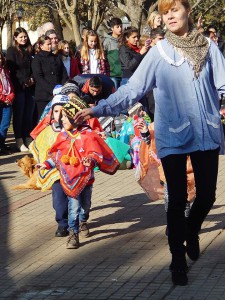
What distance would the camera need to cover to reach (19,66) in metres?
13.5

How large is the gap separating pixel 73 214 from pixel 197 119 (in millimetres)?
1960

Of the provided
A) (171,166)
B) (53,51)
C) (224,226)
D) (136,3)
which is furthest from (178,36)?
(136,3)

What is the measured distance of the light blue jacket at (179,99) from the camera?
19.2ft

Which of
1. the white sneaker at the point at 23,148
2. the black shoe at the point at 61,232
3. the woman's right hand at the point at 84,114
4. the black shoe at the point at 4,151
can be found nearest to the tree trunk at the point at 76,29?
the white sneaker at the point at 23,148

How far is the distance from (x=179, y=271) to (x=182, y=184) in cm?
60

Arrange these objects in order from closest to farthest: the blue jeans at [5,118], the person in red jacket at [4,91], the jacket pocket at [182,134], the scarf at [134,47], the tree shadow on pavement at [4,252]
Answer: the jacket pocket at [182,134] < the tree shadow on pavement at [4,252] < the person in red jacket at [4,91] < the blue jeans at [5,118] < the scarf at [134,47]

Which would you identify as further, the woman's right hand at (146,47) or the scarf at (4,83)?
the woman's right hand at (146,47)

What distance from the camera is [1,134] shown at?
13.6m

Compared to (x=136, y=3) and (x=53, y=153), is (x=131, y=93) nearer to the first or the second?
(x=53, y=153)

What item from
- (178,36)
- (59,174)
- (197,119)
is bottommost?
(59,174)

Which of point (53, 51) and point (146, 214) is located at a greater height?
point (53, 51)

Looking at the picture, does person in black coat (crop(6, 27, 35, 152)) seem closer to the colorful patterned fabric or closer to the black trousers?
the colorful patterned fabric

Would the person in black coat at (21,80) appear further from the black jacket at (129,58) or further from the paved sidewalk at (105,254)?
the paved sidewalk at (105,254)

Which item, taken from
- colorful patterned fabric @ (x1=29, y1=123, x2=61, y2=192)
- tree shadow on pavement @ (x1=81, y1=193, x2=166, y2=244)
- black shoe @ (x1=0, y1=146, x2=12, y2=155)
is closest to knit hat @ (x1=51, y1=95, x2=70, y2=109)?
colorful patterned fabric @ (x1=29, y1=123, x2=61, y2=192)
